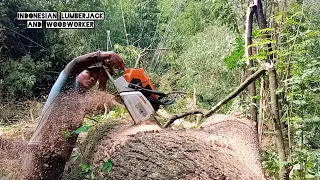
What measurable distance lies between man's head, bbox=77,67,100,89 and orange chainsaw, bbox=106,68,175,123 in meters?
0.22

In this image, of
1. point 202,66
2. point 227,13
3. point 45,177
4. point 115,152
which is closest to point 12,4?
point 202,66

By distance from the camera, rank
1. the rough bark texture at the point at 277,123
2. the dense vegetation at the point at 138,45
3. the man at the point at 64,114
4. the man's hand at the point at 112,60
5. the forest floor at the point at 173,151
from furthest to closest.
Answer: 1. the dense vegetation at the point at 138,45
2. the man's hand at the point at 112,60
3. the man at the point at 64,114
4. the rough bark texture at the point at 277,123
5. the forest floor at the point at 173,151

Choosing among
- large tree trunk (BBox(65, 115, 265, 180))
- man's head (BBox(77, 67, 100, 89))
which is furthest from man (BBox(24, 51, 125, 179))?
large tree trunk (BBox(65, 115, 265, 180))

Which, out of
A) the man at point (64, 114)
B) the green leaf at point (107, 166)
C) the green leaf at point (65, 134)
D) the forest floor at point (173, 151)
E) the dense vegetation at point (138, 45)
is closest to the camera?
the forest floor at point (173, 151)

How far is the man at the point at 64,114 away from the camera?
275 centimetres

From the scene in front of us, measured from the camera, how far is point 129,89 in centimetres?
267

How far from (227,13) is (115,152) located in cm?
272

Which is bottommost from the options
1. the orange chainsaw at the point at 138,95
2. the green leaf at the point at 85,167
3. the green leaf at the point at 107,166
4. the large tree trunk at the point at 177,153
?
the green leaf at the point at 85,167

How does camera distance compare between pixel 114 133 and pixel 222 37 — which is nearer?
pixel 114 133

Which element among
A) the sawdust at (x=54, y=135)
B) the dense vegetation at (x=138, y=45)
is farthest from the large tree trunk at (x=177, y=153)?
the dense vegetation at (x=138, y=45)

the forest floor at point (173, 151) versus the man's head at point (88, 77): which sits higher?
the man's head at point (88, 77)

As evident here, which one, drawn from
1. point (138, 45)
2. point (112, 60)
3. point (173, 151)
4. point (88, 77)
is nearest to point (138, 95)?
point (112, 60)

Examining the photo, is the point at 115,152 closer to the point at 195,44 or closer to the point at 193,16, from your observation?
the point at 195,44

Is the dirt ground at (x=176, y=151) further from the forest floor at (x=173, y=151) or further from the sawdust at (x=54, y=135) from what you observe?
the sawdust at (x=54, y=135)
